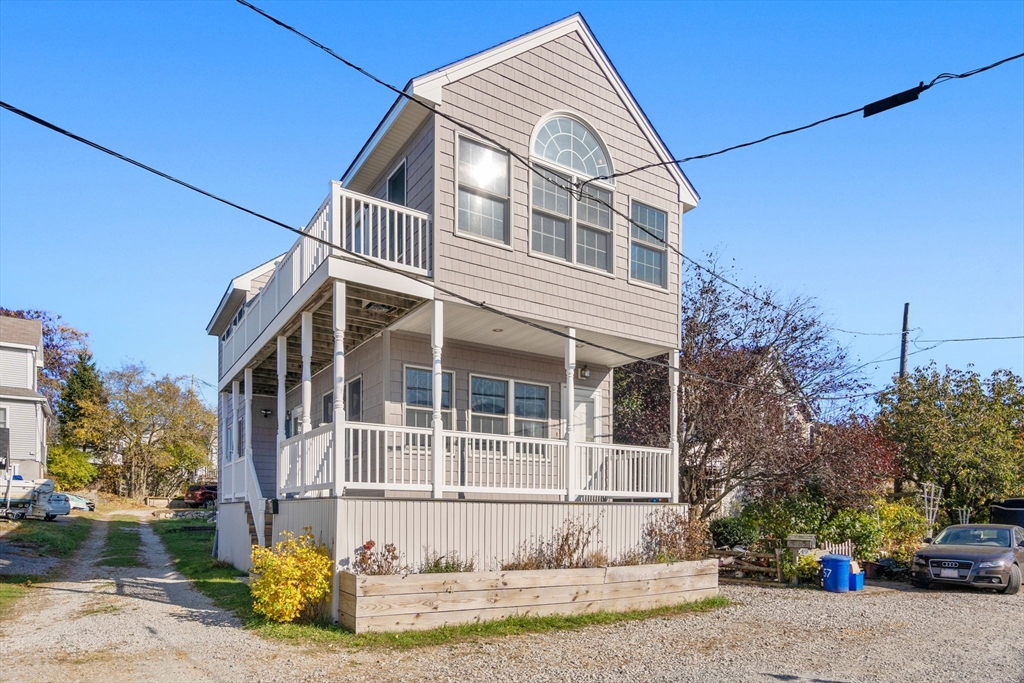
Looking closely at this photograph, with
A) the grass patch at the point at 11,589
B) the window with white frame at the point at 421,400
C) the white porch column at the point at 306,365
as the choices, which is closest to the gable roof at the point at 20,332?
the grass patch at the point at 11,589

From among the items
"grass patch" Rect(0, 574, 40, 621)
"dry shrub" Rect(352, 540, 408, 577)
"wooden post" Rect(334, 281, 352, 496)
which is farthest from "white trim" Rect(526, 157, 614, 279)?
"grass patch" Rect(0, 574, 40, 621)

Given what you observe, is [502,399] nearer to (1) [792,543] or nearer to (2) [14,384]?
(1) [792,543]

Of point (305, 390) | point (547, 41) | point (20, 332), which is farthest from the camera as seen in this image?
point (20, 332)

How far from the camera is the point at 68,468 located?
1652 inches

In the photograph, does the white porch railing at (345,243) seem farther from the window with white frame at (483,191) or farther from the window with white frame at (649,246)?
the window with white frame at (649,246)

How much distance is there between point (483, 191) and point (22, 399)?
1262 inches

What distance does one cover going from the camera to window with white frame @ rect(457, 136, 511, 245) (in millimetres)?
12367

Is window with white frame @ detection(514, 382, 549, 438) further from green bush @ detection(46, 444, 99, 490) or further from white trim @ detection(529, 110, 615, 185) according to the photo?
green bush @ detection(46, 444, 99, 490)

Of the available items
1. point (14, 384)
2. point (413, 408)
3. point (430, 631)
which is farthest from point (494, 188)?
point (14, 384)

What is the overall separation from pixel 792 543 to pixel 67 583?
44.8 ft

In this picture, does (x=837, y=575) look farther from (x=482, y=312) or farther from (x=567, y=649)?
(x=482, y=312)

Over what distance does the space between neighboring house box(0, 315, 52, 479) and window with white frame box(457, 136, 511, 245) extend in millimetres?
30514

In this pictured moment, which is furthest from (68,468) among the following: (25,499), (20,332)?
(25,499)

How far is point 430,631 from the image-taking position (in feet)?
31.6
